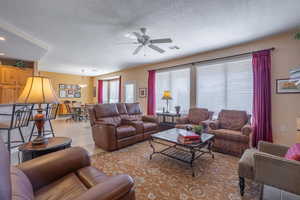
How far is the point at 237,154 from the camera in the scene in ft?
9.34

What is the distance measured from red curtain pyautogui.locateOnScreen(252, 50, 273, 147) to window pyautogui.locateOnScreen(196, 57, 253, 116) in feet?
0.80

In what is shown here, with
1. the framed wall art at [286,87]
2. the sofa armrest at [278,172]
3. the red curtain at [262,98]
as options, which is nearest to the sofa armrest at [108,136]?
the sofa armrest at [278,172]

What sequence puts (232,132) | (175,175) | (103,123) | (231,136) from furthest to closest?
(103,123), (232,132), (231,136), (175,175)

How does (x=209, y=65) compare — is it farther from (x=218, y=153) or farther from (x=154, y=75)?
(x=218, y=153)

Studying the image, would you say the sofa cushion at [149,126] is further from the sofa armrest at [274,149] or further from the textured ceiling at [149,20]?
the sofa armrest at [274,149]

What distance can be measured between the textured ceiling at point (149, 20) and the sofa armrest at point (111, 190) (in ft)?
7.47

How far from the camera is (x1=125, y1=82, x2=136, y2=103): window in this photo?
21.4 feet

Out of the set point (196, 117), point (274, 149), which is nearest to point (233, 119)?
point (196, 117)

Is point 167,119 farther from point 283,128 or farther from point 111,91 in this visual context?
point 111,91

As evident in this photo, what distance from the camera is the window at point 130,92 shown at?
6532 mm

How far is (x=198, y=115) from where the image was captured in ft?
12.8

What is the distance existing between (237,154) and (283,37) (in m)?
2.74

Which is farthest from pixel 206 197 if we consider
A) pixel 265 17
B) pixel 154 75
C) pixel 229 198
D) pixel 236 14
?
pixel 154 75

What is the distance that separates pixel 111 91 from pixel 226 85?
20.6 feet
